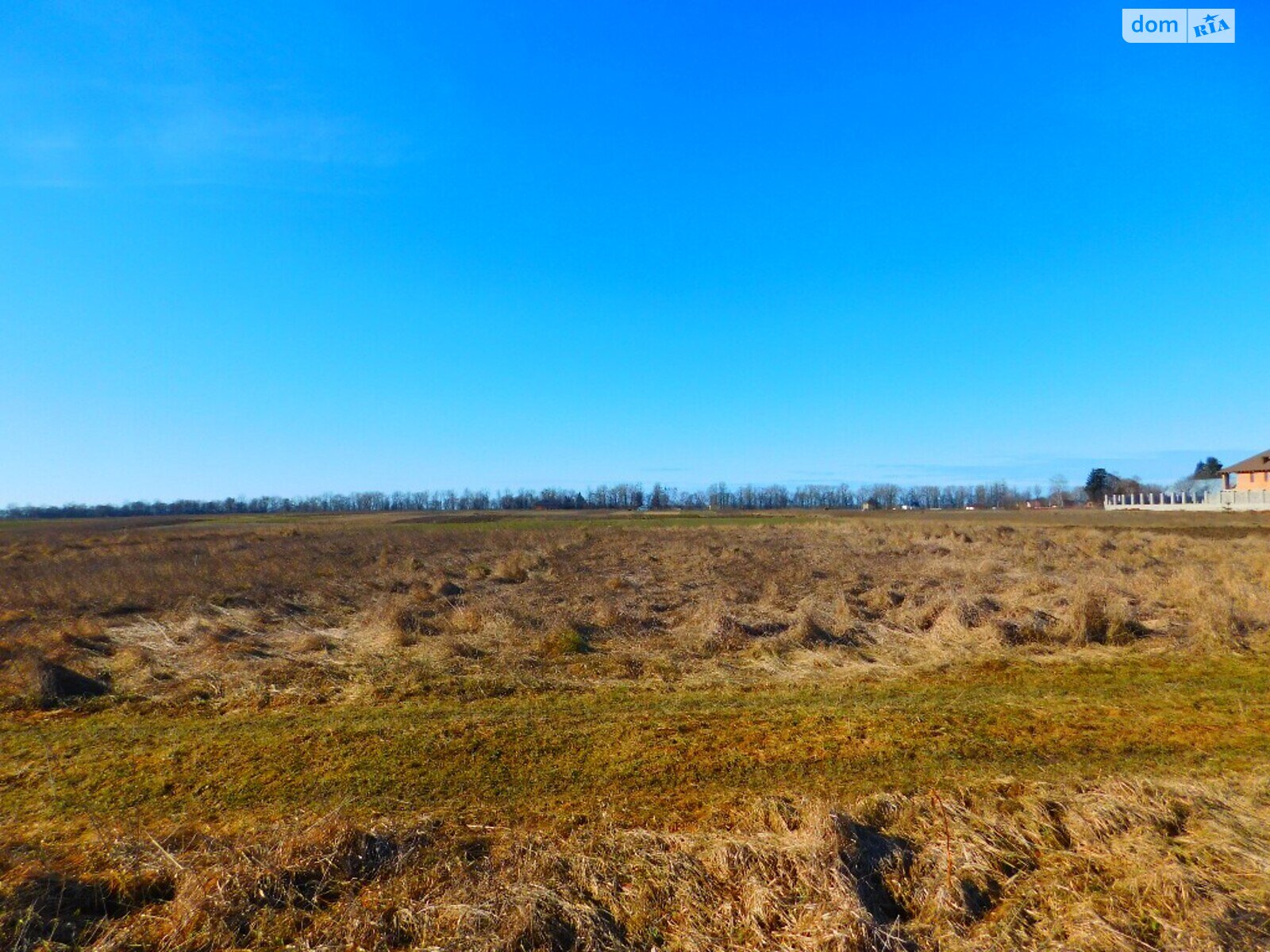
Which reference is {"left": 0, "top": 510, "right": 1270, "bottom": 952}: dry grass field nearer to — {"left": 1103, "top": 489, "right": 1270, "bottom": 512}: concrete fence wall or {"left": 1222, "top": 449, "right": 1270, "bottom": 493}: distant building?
{"left": 1103, "top": 489, "right": 1270, "bottom": 512}: concrete fence wall

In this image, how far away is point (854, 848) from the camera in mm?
4504

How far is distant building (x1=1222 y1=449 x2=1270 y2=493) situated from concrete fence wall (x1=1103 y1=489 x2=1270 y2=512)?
5.45 feet

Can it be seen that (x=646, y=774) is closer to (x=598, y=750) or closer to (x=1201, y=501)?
(x=598, y=750)

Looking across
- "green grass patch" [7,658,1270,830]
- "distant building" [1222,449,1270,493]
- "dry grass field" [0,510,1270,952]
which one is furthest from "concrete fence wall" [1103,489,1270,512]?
"green grass patch" [7,658,1270,830]

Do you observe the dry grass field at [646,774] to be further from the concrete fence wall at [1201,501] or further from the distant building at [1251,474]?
the distant building at [1251,474]

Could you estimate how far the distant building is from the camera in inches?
2970

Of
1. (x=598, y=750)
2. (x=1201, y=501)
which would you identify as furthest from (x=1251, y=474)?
(x=598, y=750)

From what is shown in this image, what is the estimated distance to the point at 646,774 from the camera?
6211 millimetres

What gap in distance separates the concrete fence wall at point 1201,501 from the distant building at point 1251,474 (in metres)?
1.66

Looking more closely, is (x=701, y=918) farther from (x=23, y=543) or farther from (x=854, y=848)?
(x=23, y=543)

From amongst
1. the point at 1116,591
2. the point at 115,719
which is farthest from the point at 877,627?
the point at 115,719

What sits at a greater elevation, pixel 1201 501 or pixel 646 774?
pixel 1201 501

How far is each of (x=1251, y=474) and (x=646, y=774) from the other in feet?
315

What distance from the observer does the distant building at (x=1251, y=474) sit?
7544 cm
